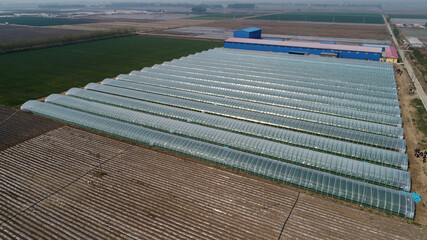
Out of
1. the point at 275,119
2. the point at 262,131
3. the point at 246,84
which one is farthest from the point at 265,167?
the point at 246,84

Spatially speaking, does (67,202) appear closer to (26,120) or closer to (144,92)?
(26,120)

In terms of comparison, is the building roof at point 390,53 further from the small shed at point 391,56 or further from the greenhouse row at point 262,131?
the greenhouse row at point 262,131

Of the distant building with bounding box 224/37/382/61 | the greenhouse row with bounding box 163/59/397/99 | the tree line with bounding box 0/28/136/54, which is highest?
the tree line with bounding box 0/28/136/54

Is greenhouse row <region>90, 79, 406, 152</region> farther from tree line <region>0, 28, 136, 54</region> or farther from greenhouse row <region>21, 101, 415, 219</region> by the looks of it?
tree line <region>0, 28, 136, 54</region>

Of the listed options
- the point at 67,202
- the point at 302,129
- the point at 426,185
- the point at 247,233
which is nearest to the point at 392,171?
the point at 426,185

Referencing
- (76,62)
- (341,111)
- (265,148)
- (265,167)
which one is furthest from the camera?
(76,62)

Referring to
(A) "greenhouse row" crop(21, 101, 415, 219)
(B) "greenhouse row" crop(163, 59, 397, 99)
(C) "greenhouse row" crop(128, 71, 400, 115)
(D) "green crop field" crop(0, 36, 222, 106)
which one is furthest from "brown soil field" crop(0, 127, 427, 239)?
(B) "greenhouse row" crop(163, 59, 397, 99)

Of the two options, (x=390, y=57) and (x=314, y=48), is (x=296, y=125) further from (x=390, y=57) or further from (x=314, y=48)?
(x=390, y=57)
